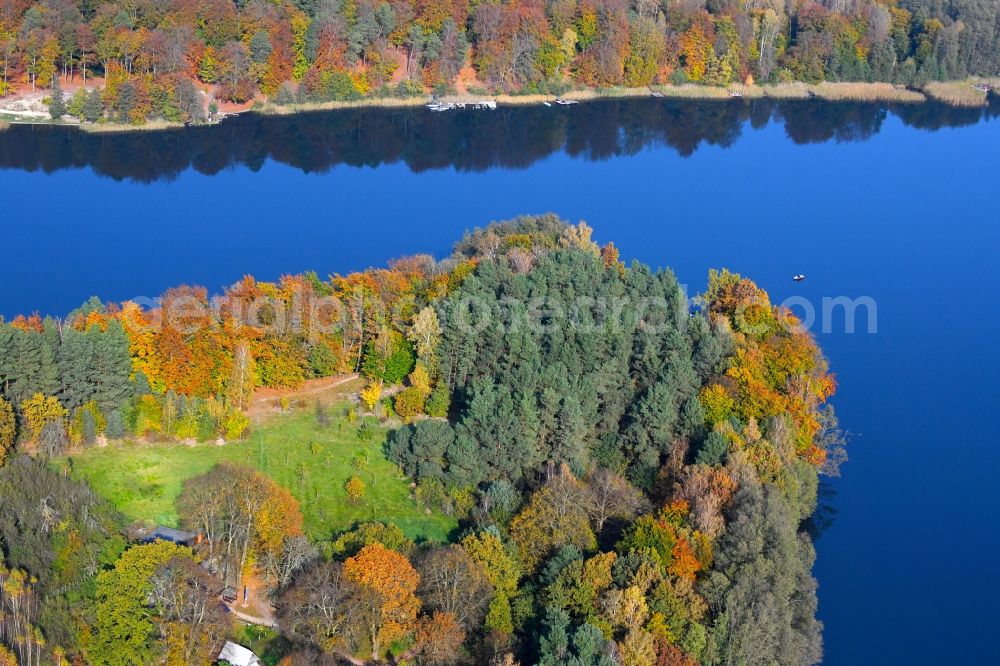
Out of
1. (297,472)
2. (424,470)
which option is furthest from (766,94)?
(297,472)

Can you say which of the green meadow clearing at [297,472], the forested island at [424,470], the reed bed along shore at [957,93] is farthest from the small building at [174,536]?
the reed bed along shore at [957,93]

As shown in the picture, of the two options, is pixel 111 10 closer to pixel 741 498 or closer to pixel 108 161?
pixel 108 161

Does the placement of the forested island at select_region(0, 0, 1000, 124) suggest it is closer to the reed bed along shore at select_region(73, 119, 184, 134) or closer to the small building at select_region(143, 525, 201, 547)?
the reed bed along shore at select_region(73, 119, 184, 134)

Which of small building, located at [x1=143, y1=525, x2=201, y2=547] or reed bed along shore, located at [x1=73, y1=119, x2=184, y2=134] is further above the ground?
reed bed along shore, located at [x1=73, y1=119, x2=184, y2=134]

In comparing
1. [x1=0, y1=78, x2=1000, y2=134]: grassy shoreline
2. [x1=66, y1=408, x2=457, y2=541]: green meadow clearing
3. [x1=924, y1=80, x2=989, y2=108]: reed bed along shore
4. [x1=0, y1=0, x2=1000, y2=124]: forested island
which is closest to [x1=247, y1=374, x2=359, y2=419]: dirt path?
[x1=66, y1=408, x2=457, y2=541]: green meadow clearing

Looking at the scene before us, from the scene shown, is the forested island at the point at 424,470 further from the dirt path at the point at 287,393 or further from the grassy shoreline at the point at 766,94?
the grassy shoreline at the point at 766,94

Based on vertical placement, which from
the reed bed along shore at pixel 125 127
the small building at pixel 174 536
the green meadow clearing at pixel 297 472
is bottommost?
the small building at pixel 174 536

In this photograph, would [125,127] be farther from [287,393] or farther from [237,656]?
[237,656]
